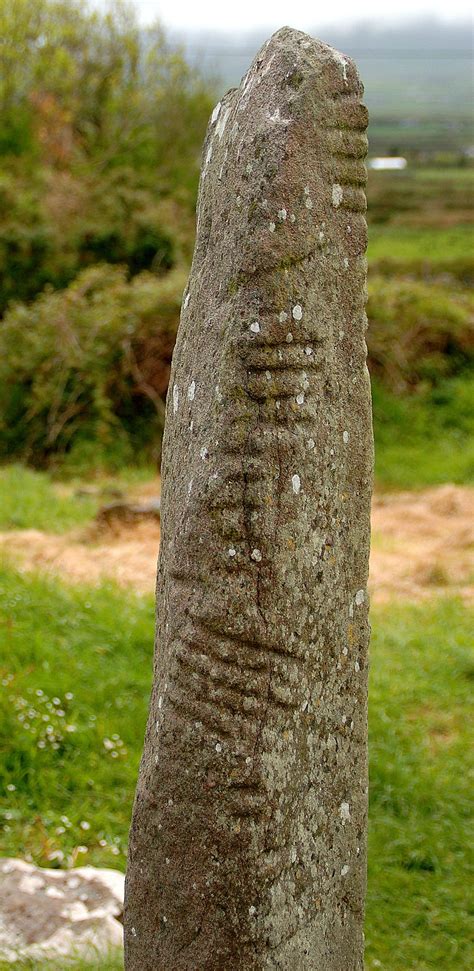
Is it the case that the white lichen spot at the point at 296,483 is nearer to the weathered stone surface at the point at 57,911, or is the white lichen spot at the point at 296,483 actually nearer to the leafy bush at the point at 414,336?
the weathered stone surface at the point at 57,911

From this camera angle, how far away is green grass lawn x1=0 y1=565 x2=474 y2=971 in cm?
423

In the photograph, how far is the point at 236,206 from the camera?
8.06 feet

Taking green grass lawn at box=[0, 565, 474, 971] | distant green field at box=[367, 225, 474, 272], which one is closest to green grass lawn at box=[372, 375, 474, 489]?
green grass lawn at box=[0, 565, 474, 971]

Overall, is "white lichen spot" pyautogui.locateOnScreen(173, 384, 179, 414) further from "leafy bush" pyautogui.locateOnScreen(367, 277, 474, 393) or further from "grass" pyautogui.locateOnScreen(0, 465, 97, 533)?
"leafy bush" pyautogui.locateOnScreen(367, 277, 474, 393)

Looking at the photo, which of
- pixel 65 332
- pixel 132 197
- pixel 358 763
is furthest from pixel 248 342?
pixel 132 197

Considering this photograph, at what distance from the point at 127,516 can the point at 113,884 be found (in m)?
4.06

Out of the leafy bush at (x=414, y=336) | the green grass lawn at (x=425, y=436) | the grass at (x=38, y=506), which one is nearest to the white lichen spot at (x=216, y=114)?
the grass at (x=38, y=506)

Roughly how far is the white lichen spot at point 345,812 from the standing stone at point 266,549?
0.08ft

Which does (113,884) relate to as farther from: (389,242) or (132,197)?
(389,242)

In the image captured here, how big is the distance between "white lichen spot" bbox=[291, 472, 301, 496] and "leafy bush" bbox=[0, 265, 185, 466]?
7527 millimetres

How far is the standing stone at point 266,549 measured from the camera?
2420 mm

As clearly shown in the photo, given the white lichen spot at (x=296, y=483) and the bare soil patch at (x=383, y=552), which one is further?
the bare soil patch at (x=383, y=552)

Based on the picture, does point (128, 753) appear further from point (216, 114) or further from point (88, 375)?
point (88, 375)

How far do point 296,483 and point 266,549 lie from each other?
17 cm
